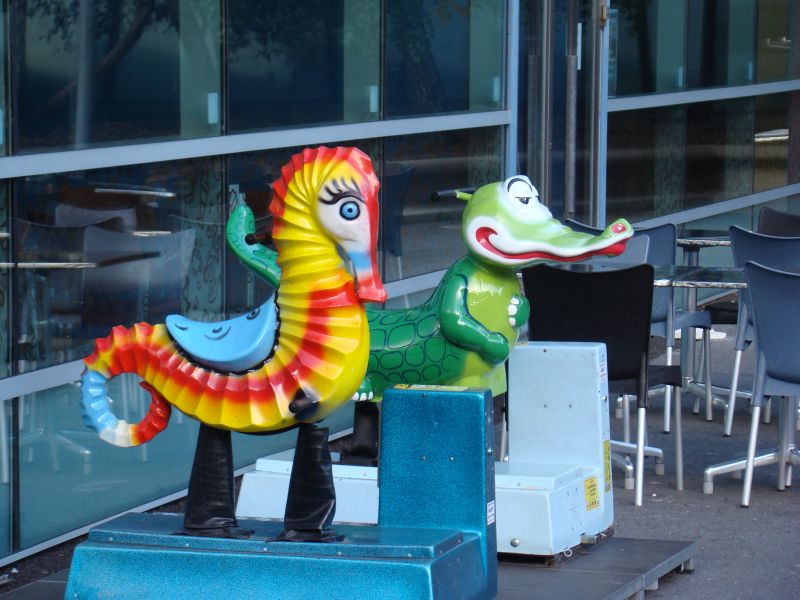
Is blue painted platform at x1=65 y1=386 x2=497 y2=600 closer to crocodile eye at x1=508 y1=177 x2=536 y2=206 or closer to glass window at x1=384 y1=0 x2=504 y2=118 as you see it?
crocodile eye at x1=508 y1=177 x2=536 y2=206

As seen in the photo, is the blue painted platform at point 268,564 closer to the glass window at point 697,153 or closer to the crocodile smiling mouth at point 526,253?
the crocodile smiling mouth at point 526,253

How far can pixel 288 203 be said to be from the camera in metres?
4.37

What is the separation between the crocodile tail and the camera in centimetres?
450

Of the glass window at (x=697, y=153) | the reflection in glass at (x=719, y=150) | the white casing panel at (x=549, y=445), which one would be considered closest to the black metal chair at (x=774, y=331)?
the white casing panel at (x=549, y=445)

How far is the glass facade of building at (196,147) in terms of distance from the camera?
6109mm

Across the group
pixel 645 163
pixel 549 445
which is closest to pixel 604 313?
pixel 549 445


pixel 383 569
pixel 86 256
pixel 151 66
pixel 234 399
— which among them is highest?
pixel 151 66

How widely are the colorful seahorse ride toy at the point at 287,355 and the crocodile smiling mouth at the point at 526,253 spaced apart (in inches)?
52.1

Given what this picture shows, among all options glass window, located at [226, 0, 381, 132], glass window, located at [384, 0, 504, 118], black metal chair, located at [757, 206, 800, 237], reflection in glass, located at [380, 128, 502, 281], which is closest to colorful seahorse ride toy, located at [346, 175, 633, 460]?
glass window, located at [226, 0, 381, 132]

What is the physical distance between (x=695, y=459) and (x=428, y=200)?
91.5 inches

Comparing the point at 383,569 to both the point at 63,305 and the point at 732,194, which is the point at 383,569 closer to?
the point at 63,305

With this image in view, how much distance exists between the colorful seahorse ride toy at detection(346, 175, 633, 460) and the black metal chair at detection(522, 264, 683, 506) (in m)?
1.11

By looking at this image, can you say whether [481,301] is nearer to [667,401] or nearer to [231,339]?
[231,339]

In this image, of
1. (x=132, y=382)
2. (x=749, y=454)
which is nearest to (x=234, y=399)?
(x=132, y=382)
